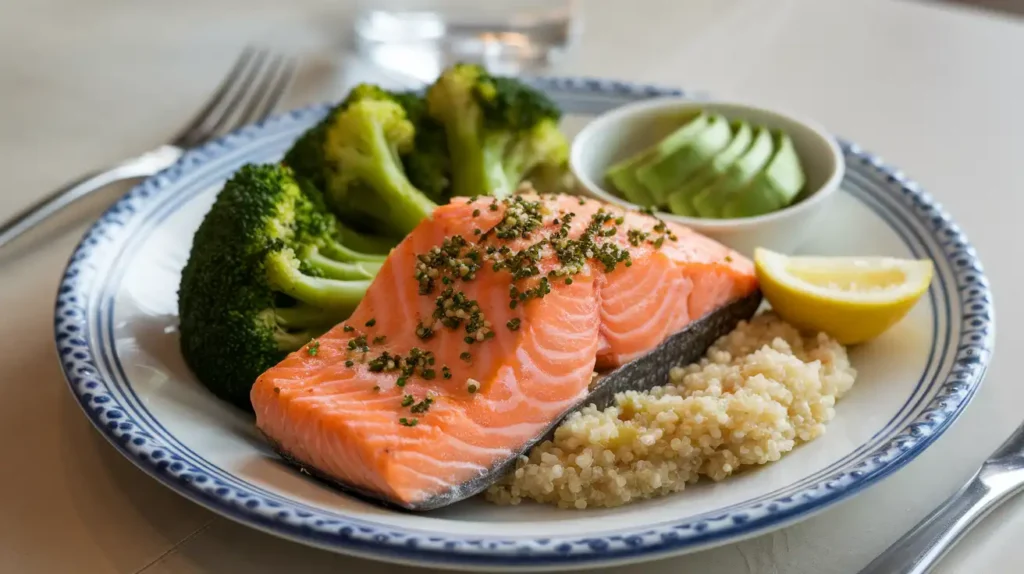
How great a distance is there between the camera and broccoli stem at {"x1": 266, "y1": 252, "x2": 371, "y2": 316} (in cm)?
228

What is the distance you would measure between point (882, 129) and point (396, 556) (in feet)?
8.87

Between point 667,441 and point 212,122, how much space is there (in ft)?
7.44

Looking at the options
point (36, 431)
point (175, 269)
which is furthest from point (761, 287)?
point (36, 431)

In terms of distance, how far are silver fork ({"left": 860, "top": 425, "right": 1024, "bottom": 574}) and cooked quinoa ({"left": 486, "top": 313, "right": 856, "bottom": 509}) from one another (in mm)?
263

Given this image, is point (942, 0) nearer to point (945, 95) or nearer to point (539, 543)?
point (945, 95)

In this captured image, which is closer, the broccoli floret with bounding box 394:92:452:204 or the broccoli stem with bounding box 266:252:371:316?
the broccoli stem with bounding box 266:252:371:316

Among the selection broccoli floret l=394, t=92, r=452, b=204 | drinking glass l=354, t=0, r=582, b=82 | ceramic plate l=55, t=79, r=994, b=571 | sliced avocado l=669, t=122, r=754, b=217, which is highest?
drinking glass l=354, t=0, r=582, b=82

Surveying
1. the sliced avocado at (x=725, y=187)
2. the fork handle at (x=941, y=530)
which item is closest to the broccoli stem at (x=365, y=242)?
the sliced avocado at (x=725, y=187)

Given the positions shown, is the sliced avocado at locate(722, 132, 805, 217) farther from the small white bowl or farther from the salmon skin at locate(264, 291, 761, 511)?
the salmon skin at locate(264, 291, 761, 511)

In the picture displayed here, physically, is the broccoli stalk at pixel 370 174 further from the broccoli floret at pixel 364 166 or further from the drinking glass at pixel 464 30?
the drinking glass at pixel 464 30

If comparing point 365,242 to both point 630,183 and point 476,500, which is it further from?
point 476,500

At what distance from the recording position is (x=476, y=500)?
6.49 ft

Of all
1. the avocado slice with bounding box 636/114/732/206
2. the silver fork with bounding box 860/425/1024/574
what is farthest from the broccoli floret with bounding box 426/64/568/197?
the silver fork with bounding box 860/425/1024/574

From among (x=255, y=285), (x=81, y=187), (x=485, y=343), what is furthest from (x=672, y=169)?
(x=81, y=187)
